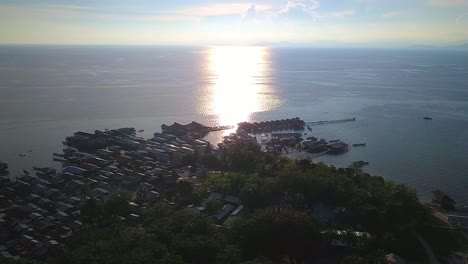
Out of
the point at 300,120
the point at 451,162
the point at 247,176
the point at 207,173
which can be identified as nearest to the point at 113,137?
the point at 207,173

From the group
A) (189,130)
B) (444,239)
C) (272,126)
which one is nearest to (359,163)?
(444,239)

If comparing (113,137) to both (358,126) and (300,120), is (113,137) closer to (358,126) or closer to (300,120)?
(300,120)

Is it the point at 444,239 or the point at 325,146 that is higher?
the point at 325,146

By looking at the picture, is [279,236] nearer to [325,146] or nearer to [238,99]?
[325,146]

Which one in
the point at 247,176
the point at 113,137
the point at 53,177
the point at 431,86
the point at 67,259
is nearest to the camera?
the point at 67,259

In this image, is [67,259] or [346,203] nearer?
[67,259]
